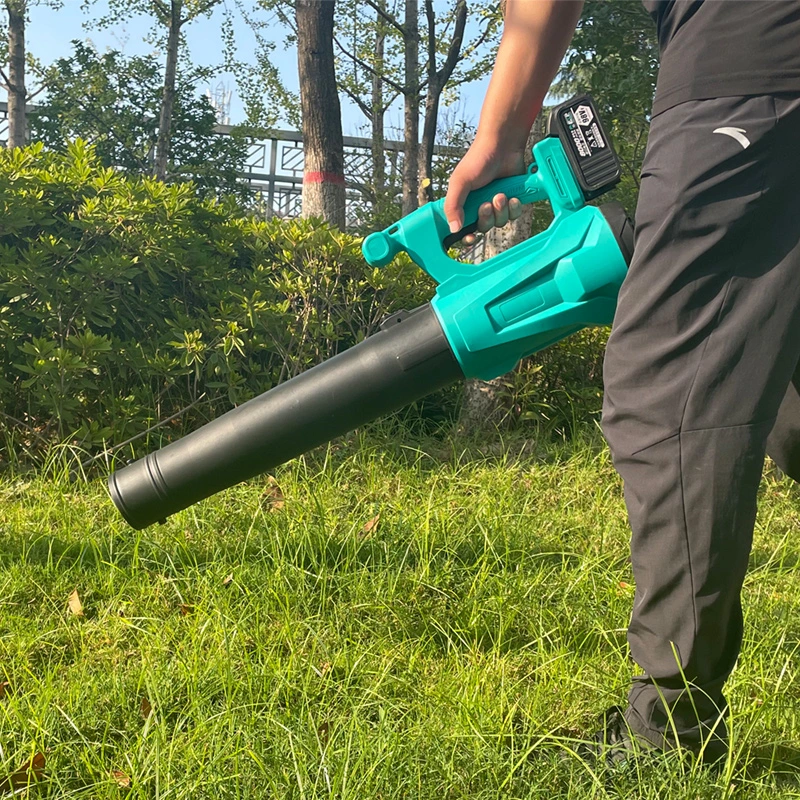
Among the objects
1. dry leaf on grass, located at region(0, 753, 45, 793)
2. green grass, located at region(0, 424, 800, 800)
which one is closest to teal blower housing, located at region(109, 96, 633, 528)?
green grass, located at region(0, 424, 800, 800)

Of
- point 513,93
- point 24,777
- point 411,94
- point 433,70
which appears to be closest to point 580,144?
point 513,93

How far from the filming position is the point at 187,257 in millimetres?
3742

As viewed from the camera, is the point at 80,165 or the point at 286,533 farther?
the point at 80,165

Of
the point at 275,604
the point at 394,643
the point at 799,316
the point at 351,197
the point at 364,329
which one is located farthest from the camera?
the point at 351,197

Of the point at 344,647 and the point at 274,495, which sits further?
the point at 274,495

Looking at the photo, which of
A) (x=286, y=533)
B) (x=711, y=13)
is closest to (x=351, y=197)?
(x=286, y=533)

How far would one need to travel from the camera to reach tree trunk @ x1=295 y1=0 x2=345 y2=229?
273 inches

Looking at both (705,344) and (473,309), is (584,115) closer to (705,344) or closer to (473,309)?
(473,309)

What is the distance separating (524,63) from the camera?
146cm

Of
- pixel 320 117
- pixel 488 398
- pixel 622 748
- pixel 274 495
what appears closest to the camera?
pixel 622 748

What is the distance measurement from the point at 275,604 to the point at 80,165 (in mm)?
2494

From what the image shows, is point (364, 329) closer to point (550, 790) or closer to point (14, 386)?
point (14, 386)

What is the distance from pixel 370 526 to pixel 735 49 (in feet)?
5.98

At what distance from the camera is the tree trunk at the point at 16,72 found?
11.8m
